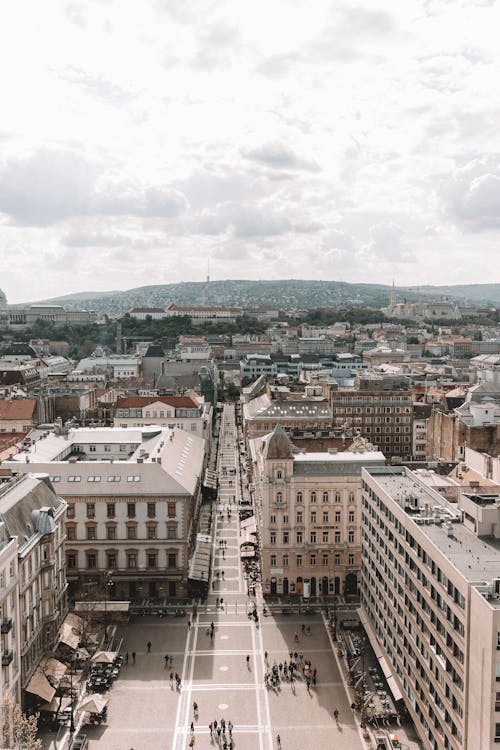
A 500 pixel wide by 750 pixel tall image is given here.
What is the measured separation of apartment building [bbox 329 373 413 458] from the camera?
141375 mm

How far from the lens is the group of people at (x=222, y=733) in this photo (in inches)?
2095

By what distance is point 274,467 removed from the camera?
7988cm

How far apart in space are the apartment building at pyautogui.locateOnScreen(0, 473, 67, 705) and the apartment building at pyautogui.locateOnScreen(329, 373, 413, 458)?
7936 cm

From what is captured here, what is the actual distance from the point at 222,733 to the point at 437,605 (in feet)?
64.1

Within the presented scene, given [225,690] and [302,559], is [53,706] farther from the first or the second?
[302,559]

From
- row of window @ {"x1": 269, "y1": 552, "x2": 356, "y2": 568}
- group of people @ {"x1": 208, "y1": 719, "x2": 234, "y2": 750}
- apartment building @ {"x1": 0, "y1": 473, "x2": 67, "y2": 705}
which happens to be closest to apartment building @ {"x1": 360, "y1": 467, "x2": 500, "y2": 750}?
row of window @ {"x1": 269, "y1": 552, "x2": 356, "y2": 568}

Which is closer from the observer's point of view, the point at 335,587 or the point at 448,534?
the point at 448,534

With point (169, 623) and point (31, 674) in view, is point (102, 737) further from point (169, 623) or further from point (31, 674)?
Answer: point (169, 623)

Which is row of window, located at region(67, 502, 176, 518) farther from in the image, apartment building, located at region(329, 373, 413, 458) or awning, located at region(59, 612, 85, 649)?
apartment building, located at region(329, 373, 413, 458)

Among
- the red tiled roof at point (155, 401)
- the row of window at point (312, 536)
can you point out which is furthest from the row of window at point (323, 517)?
the red tiled roof at point (155, 401)

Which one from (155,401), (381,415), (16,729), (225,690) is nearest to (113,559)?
(225,690)

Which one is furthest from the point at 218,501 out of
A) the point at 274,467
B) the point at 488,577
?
the point at 488,577

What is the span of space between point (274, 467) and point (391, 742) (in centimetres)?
3235

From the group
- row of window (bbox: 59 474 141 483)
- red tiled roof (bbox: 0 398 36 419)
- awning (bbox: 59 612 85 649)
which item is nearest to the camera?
awning (bbox: 59 612 85 649)
